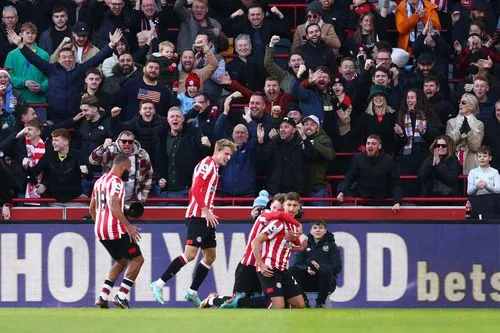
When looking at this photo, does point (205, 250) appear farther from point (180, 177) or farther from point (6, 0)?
point (6, 0)

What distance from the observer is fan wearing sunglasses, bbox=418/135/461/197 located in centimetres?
2227

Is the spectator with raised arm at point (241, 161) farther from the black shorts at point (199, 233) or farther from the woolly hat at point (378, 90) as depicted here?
the black shorts at point (199, 233)

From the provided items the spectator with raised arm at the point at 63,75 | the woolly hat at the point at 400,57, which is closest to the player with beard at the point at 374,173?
the woolly hat at the point at 400,57

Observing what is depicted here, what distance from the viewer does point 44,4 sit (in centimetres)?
2527

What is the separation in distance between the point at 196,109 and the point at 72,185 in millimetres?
2010

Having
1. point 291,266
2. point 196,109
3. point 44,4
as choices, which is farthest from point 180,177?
point 44,4

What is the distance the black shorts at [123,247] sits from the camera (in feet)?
64.4

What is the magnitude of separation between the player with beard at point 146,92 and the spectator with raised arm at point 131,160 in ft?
3.48

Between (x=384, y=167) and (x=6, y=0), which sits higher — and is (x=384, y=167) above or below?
below

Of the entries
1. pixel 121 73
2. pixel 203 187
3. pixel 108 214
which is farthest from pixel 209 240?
pixel 121 73

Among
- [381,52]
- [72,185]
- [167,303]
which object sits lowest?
[167,303]

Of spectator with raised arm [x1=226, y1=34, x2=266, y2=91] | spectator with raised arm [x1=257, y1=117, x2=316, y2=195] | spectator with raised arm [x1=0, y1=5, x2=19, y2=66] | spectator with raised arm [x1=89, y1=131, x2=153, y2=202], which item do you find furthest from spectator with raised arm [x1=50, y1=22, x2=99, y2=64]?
spectator with raised arm [x1=257, y1=117, x2=316, y2=195]

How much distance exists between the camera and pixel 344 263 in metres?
22.3

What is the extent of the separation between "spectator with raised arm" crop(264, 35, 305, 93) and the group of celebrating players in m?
3.78
